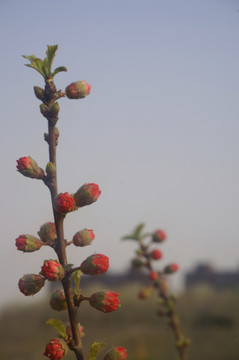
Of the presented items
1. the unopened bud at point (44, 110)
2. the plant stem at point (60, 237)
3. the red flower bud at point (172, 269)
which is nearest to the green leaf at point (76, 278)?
the plant stem at point (60, 237)

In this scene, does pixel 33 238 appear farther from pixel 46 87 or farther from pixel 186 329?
pixel 186 329

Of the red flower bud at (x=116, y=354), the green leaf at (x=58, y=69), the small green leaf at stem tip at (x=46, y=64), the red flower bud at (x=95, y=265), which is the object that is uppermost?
the small green leaf at stem tip at (x=46, y=64)

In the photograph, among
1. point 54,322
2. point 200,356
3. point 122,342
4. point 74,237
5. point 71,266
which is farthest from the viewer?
point 122,342

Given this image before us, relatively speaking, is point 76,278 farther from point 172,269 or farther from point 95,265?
point 172,269

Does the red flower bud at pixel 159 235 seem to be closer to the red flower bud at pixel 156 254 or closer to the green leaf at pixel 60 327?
the red flower bud at pixel 156 254

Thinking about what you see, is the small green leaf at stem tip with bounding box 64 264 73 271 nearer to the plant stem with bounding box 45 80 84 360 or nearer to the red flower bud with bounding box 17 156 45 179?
the plant stem with bounding box 45 80 84 360

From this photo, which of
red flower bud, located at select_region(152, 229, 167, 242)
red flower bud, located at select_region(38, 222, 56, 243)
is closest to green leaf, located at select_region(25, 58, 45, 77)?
red flower bud, located at select_region(38, 222, 56, 243)

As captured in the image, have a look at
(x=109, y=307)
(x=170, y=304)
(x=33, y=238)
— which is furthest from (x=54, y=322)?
(x=170, y=304)
